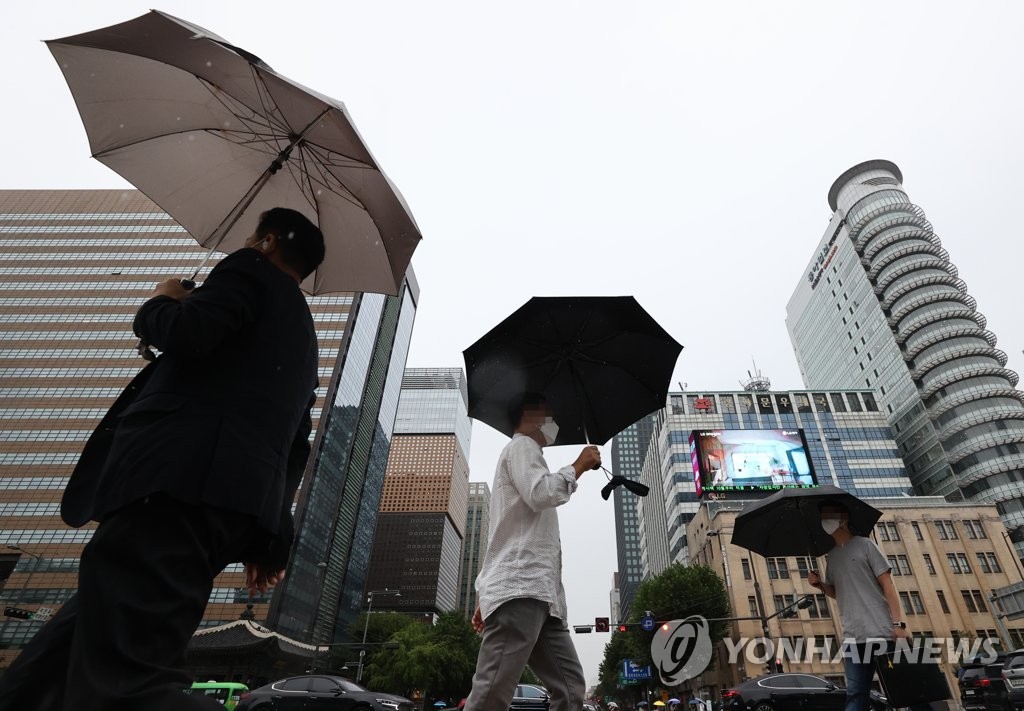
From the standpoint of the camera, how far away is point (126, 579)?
3.88ft

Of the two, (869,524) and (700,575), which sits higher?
(700,575)

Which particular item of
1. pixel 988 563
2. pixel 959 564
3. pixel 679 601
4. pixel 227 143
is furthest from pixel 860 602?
pixel 988 563

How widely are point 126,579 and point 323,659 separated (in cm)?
6132

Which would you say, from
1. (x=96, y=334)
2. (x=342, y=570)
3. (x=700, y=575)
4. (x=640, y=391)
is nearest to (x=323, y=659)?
(x=342, y=570)

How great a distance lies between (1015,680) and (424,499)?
118712mm

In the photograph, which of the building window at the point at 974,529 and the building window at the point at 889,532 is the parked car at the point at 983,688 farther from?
the building window at the point at 974,529

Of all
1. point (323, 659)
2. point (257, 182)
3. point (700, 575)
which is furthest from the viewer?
point (323, 659)

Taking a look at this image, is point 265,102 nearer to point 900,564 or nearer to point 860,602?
point 860,602

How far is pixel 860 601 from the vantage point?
3.85m

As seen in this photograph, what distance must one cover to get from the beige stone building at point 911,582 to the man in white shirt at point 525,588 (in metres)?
42.1

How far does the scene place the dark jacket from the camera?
134 cm

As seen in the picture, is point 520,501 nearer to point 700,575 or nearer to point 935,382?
point 700,575

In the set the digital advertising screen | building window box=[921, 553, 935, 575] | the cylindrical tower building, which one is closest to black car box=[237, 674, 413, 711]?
the digital advertising screen

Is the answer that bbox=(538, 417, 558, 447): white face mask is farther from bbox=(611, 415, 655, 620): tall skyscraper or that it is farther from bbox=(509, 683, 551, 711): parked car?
bbox=(611, 415, 655, 620): tall skyscraper
